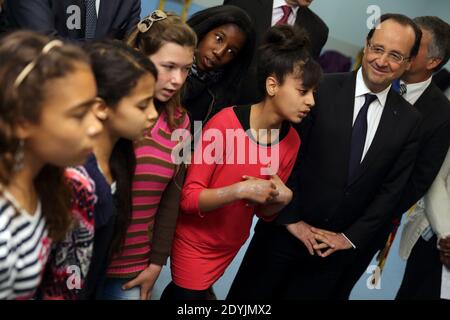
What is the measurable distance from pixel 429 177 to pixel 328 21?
3.68 meters

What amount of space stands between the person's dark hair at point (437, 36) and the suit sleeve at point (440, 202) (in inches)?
18.6

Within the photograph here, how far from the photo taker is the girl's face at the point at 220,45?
2.03 m

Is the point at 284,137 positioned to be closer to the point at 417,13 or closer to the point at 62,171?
the point at 62,171

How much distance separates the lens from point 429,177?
89.8 inches

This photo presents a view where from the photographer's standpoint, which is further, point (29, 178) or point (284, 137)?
point (284, 137)

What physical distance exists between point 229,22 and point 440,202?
1.28 meters

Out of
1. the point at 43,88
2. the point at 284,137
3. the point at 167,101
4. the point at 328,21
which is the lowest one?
the point at 328,21

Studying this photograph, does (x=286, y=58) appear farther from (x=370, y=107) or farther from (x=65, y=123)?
(x=65, y=123)

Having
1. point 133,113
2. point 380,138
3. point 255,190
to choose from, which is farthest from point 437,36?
point 133,113

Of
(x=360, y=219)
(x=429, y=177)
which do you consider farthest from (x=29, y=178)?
(x=429, y=177)

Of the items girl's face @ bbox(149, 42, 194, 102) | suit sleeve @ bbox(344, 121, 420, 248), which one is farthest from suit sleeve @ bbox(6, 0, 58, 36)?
suit sleeve @ bbox(344, 121, 420, 248)

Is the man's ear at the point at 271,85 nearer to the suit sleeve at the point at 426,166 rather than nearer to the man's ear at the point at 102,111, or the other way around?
the man's ear at the point at 102,111

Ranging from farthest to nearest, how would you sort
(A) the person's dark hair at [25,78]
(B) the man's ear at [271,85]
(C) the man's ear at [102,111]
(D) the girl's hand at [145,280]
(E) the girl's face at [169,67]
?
1. (B) the man's ear at [271,85]
2. (D) the girl's hand at [145,280]
3. (E) the girl's face at [169,67]
4. (C) the man's ear at [102,111]
5. (A) the person's dark hair at [25,78]

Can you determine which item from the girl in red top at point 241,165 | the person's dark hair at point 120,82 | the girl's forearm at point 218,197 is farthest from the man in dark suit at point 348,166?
the person's dark hair at point 120,82
